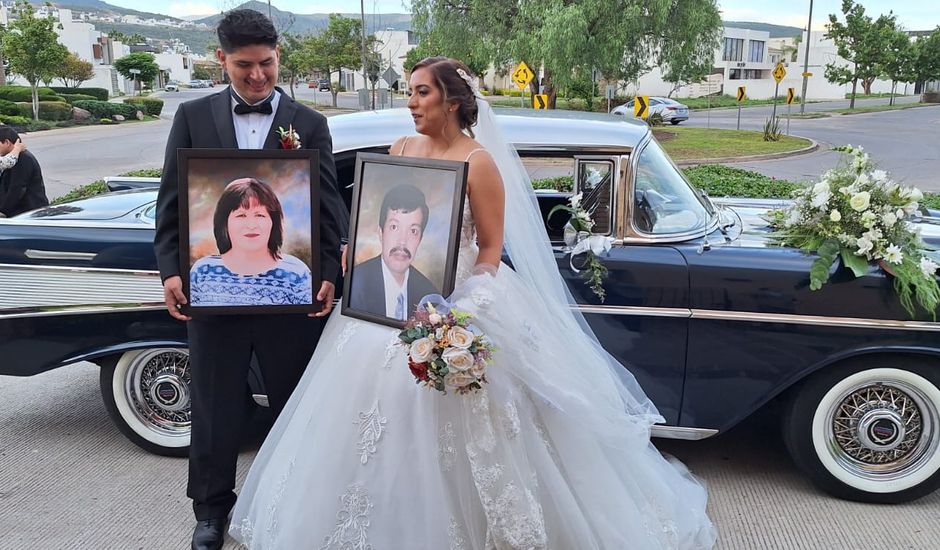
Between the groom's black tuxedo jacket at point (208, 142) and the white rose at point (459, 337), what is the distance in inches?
27.4

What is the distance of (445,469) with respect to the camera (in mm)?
2549

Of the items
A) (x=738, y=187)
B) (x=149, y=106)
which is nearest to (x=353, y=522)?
(x=738, y=187)

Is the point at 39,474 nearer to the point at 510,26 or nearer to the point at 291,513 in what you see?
the point at 291,513

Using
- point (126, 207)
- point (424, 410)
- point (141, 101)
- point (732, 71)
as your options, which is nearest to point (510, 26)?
point (126, 207)

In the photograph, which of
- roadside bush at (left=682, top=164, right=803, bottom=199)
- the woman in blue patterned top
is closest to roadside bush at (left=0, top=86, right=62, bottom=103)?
roadside bush at (left=682, top=164, right=803, bottom=199)

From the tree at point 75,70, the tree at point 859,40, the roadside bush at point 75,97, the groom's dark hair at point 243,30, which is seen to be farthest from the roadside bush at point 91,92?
the groom's dark hair at point 243,30

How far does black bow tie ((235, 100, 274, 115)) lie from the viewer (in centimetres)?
267

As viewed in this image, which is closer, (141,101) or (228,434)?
(228,434)

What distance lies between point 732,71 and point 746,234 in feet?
260

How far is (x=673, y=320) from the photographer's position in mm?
3273

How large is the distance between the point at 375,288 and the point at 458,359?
492mm

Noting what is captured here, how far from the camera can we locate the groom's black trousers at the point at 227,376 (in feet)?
9.20

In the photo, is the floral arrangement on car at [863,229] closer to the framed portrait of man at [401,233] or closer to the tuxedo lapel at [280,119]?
the framed portrait of man at [401,233]

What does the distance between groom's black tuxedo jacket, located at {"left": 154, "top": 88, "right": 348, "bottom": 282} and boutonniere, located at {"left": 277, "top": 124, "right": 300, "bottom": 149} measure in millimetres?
30
